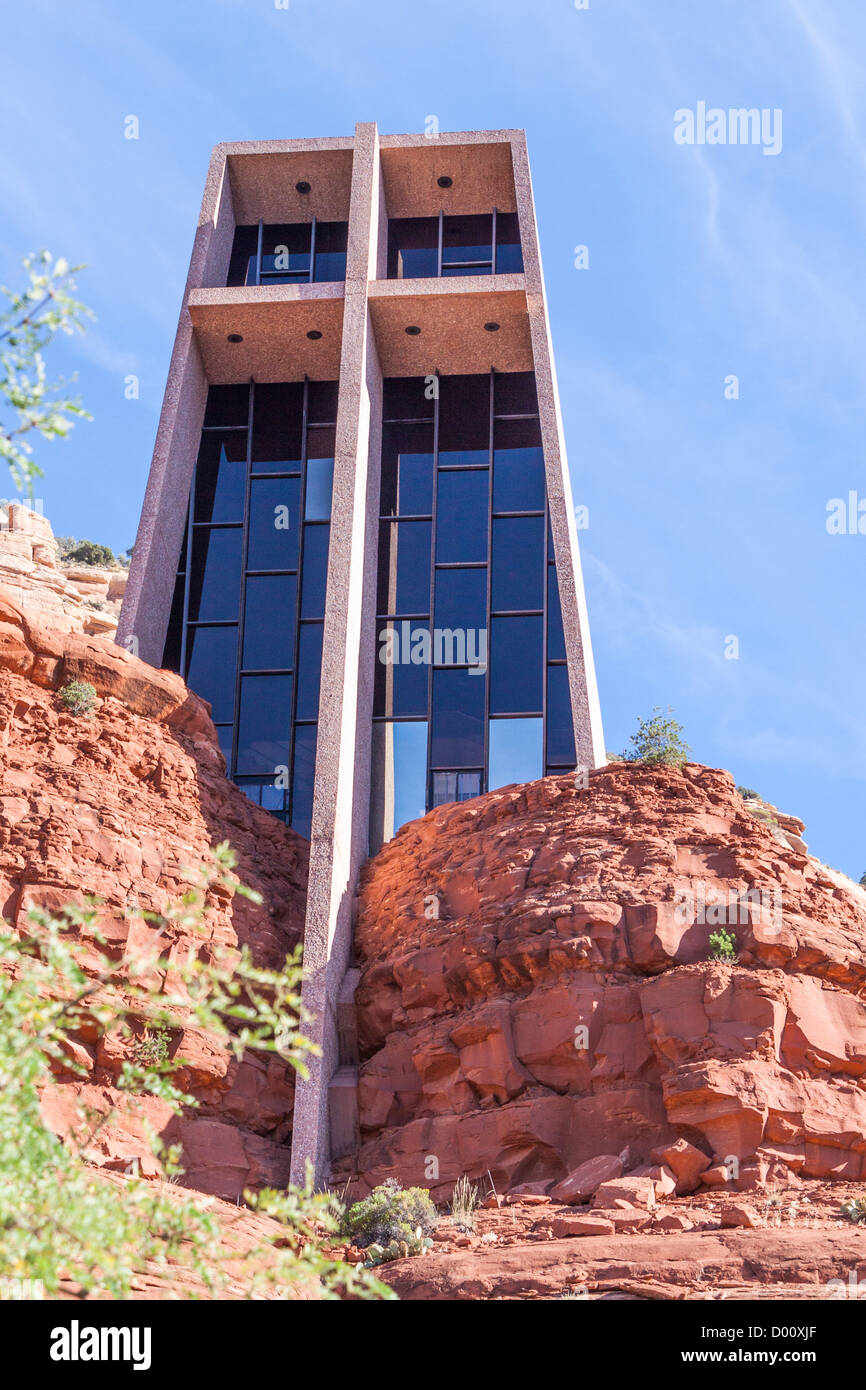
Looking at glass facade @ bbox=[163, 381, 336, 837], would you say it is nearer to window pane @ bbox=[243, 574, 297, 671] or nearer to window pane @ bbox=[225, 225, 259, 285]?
window pane @ bbox=[243, 574, 297, 671]

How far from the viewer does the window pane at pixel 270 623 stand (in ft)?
Answer: 85.1

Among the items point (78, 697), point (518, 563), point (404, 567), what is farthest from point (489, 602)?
point (78, 697)

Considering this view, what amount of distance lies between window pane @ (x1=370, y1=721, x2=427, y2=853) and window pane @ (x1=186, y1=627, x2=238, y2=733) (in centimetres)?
285

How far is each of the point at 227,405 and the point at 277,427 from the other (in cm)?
113

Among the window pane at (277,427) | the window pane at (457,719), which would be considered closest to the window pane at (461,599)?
the window pane at (457,719)

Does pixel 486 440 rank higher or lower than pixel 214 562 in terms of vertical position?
higher

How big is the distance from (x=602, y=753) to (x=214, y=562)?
8.51 m

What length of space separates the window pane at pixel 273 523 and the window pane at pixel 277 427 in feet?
1.31

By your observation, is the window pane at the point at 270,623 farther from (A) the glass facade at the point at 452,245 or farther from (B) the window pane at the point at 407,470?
(A) the glass facade at the point at 452,245

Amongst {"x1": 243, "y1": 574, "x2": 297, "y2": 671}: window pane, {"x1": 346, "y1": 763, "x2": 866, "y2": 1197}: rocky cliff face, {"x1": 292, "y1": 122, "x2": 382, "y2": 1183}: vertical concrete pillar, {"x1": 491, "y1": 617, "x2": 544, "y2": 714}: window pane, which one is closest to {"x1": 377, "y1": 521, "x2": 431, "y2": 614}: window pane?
{"x1": 292, "y1": 122, "x2": 382, "y2": 1183}: vertical concrete pillar

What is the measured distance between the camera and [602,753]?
23.6m

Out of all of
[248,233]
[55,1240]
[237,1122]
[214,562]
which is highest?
[248,233]

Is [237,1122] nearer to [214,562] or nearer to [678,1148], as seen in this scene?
[678,1148]
